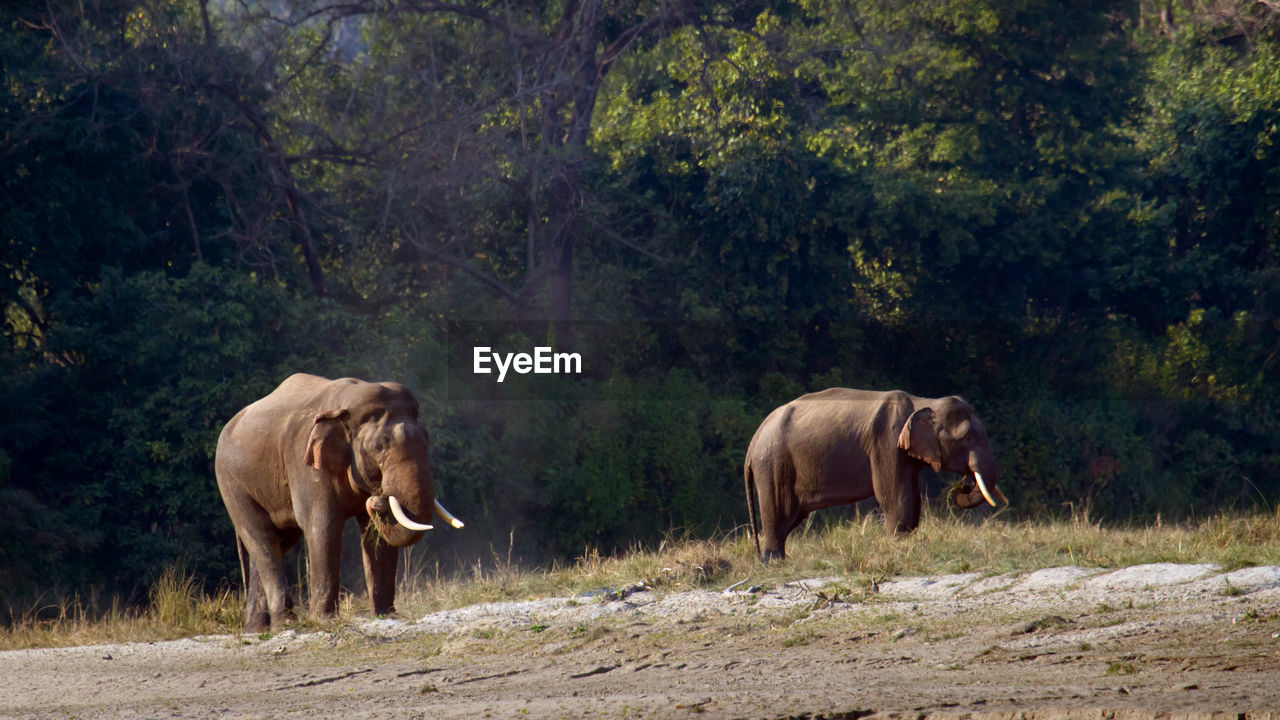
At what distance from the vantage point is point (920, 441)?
11273mm

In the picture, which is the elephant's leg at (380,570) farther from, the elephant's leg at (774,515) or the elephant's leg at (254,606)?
the elephant's leg at (774,515)

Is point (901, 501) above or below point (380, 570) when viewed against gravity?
above

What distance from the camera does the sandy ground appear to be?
5.91 meters

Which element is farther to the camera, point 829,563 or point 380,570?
point 380,570

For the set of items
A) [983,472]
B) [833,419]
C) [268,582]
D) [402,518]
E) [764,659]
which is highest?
[833,419]

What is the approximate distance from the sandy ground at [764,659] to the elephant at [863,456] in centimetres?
263

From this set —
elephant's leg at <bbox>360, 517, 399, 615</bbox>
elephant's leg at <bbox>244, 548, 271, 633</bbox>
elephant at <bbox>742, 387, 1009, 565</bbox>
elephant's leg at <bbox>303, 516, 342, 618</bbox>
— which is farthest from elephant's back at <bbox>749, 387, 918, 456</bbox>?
elephant's leg at <bbox>244, 548, 271, 633</bbox>

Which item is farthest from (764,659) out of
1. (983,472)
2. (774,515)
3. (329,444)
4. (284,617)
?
(983,472)

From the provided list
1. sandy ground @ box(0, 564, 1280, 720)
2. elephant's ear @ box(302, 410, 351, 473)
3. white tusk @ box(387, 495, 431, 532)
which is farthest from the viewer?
elephant's ear @ box(302, 410, 351, 473)

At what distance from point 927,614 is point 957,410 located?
401cm

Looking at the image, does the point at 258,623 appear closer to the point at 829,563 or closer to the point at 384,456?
the point at 384,456

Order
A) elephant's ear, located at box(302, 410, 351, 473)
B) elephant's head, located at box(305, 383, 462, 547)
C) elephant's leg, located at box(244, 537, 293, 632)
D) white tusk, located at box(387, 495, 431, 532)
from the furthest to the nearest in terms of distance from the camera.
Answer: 1. elephant's leg, located at box(244, 537, 293, 632)
2. elephant's ear, located at box(302, 410, 351, 473)
3. elephant's head, located at box(305, 383, 462, 547)
4. white tusk, located at box(387, 495, 431, 532)

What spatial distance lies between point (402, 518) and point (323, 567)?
759 mm

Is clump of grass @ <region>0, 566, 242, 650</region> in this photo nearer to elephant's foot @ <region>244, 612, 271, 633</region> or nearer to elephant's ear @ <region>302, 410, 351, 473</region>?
elephant's foot @ <region>244, 612, 271, 633</region>
